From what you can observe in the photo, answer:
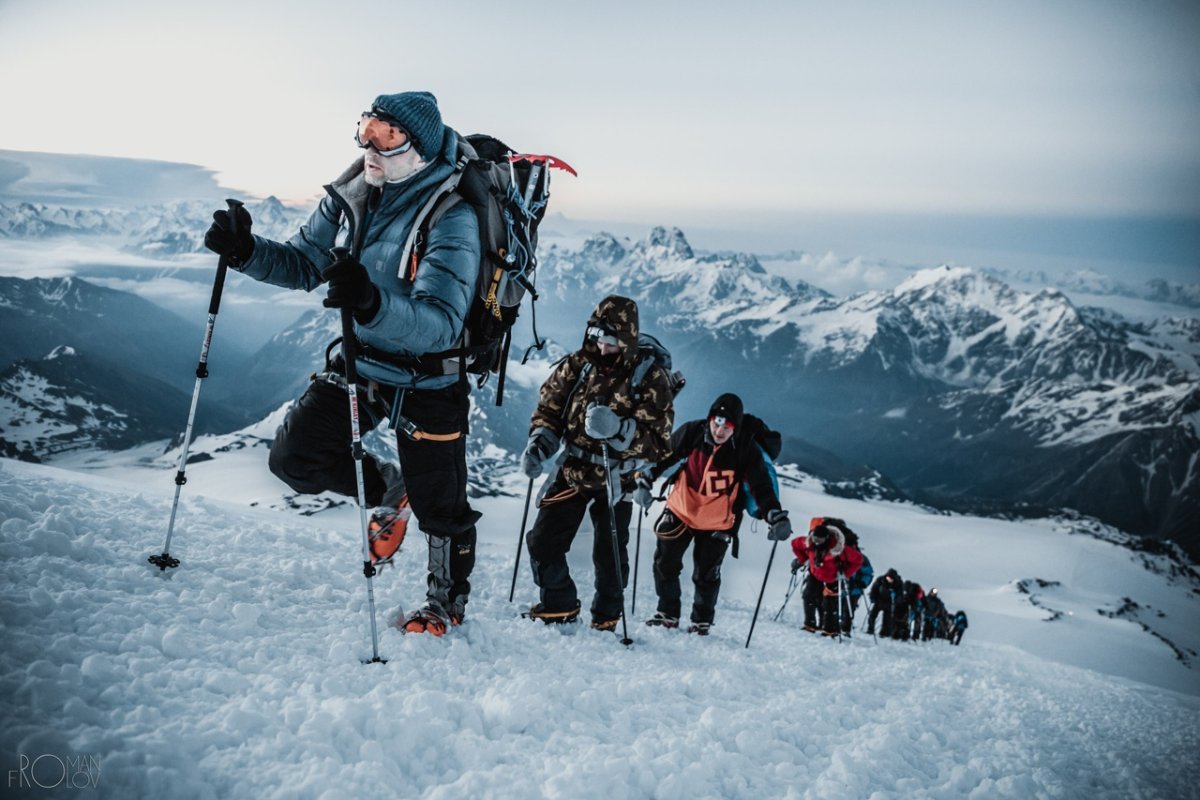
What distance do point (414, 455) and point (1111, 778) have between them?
5.61 metres

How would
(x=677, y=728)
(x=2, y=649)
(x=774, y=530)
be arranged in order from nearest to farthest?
1. (x=2, y=649)
2. (x=677, y=728)
3. (x=774, y=530)

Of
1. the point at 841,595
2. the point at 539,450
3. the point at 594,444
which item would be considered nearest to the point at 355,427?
the point at 539,450

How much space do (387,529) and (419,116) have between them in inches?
133

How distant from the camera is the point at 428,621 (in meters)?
5.18

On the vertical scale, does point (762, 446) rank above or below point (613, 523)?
above

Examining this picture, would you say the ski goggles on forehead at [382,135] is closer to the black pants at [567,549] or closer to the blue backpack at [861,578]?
the black pants at [567,549]

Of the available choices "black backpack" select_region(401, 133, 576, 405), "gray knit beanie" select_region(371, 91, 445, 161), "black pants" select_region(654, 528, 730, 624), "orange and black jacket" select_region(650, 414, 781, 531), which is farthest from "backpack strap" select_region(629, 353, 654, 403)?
"gray knit beanie" select_region(371, 91, 445, 161)

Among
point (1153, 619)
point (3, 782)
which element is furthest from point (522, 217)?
point (1153, 619)

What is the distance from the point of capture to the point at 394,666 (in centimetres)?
434

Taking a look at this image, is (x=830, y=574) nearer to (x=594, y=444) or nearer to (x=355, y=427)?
(x=594, y=444)

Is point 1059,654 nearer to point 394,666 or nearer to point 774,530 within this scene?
point 774,530

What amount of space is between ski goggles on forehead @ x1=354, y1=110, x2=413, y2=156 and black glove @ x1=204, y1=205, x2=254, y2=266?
980 mm

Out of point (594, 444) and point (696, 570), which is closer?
point (594, 444)

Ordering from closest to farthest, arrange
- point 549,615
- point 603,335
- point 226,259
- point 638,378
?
point 226,259
point 549,615
point 603,335
point 638,378
